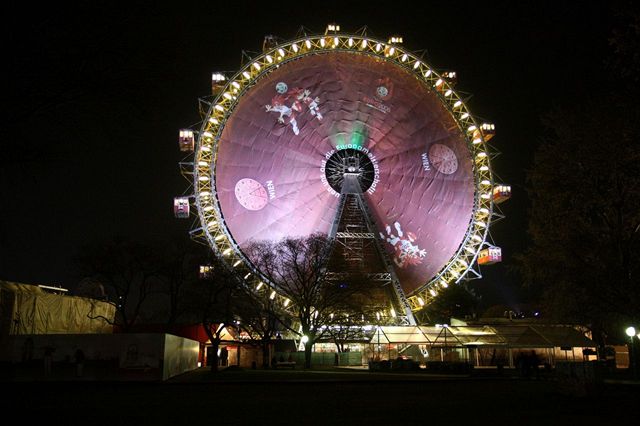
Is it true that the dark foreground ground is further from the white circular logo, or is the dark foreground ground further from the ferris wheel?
the white circular logo

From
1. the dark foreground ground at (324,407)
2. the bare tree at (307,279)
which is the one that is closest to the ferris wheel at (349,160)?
the bare tree at (307,279)

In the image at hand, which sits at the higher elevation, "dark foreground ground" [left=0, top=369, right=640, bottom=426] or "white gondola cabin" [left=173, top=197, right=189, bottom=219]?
"white gondola cabin" [left=173, top=197, right=189, bottom=219]

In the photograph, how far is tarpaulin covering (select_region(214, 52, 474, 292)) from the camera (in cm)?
4406

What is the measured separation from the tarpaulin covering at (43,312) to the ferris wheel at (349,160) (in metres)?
10.3

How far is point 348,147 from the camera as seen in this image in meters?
47.6

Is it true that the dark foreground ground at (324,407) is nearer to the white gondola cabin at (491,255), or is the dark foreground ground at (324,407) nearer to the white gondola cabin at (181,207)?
the white gondola cabin at (181,207)

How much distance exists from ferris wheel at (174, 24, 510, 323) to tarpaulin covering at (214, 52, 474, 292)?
85 millimetres

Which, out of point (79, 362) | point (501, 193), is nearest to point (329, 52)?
point (501, 193)

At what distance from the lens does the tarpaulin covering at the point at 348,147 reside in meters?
44.1

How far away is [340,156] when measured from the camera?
47.6 meters

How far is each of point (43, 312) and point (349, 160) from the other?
25.3 metres

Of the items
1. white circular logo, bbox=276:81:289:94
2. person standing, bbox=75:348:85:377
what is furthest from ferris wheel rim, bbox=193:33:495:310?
person standing, bbox=75:348:85:377

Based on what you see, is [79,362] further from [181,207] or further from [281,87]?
[281,87]

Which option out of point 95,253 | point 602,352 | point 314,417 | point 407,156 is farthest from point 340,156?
point 314,417
